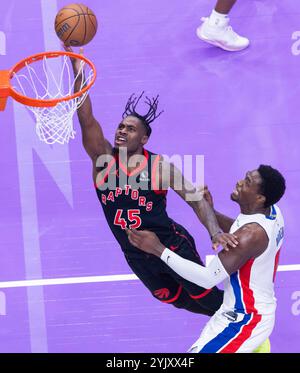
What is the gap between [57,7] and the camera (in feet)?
30.2

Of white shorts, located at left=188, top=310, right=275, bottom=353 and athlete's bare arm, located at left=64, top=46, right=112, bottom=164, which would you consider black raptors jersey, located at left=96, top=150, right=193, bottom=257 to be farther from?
white shorts, located at left=188, top=310, right=275, bottom=353

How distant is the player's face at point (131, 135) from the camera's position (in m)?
6.68

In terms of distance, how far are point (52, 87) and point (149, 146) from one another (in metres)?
1.10

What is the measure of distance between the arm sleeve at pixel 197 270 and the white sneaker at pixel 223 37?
3.25 m

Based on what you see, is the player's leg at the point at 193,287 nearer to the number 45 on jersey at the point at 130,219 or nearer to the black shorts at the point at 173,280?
the black shorts at the point at 173,280

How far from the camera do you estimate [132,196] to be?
6641mm

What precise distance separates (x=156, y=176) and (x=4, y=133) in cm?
235

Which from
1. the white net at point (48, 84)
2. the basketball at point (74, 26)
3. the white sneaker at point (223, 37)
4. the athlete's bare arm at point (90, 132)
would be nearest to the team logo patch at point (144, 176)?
the athlete's bare arm at point (90, 132)

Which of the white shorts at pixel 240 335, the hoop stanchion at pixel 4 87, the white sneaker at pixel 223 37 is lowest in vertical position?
the white shorts at pixel 240 335

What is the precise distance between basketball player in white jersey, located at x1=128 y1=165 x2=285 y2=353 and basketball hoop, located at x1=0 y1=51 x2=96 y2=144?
1325mm

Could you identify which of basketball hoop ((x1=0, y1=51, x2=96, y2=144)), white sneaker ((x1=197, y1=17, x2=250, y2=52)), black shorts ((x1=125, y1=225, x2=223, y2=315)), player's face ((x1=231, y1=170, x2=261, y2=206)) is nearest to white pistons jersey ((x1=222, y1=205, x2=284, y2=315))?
player's face ((x1=231, y1=170, x2=261, y2=206))

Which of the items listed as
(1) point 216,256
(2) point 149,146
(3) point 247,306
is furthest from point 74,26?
(3) point 247,306

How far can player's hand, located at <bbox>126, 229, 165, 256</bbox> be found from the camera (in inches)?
253

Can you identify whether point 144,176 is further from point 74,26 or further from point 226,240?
point 74,26
